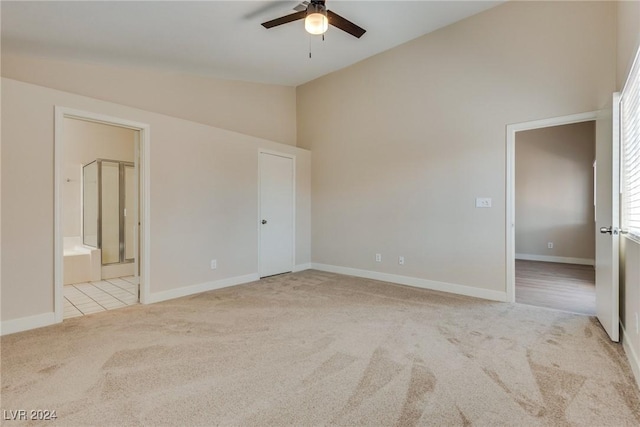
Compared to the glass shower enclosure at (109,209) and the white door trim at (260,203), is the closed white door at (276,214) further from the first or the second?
the glass shower enclosure at (109,209)

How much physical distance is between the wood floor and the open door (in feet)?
2.16

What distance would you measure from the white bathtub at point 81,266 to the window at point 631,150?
6421 mm

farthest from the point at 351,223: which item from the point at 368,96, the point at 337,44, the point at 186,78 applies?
the point at 186,78

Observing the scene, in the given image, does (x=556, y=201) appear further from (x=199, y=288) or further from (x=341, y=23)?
(x=199, y=288)

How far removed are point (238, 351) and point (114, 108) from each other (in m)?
2.87

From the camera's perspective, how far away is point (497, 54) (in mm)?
3686

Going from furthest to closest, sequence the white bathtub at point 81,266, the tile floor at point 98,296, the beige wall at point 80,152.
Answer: the beige wall at point 80,152 → the white bathtub at point 81,266 → the tile floor at point 98,296

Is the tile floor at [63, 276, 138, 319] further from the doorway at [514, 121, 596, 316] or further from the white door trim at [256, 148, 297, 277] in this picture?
the doorway at [514, 121, 596, 316]

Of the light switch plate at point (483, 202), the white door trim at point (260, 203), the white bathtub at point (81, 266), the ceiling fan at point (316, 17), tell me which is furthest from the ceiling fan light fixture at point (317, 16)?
the white bathtub at point (81, 266)

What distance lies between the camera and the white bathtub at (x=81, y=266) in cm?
464

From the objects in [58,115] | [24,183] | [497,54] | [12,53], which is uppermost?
[497,54]

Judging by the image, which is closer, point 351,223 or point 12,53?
point 12,53

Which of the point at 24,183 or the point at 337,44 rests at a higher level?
the point at 337,44

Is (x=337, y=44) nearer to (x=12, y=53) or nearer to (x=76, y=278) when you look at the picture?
(x=12, y=53)
